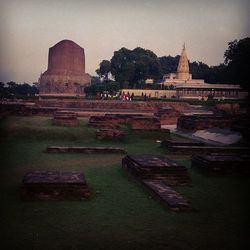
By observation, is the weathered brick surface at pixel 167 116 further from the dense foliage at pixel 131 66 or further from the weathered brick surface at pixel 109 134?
the dense foliage at pixel 131 66

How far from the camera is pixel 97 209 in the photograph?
4.31 metres

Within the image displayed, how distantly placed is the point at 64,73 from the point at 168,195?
4603 cm

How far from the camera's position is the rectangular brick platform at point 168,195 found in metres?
4.36

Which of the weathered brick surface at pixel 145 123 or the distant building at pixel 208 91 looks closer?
the weathered brick surface at pixel 145 123

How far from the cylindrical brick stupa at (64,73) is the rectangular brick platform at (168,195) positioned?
144 feet

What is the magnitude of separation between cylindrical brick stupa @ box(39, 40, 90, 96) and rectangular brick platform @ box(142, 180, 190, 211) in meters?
43.9

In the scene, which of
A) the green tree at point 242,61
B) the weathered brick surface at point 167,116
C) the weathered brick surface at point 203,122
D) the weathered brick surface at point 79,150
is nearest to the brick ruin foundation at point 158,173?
the weathered brick surface at point 79,150

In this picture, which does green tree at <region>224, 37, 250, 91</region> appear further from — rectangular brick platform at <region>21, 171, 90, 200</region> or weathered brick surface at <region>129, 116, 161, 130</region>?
rectangular brick platform at <region>21, 171, 90, 200</region>

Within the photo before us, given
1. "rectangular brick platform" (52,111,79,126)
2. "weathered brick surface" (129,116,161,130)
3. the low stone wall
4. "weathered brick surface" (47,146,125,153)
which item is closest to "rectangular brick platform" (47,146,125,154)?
"weathered brick surface" (47,146,125,153)

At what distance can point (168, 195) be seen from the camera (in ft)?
15.5

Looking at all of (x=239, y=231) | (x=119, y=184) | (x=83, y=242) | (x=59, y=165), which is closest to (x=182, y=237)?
(x=239, y=231)

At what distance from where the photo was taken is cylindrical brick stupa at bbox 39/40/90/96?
49.2 meters

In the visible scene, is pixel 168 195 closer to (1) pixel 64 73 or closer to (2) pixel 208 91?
(2) pixel 208 91

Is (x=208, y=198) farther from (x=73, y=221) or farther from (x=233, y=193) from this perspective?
(x=73, y=221)
